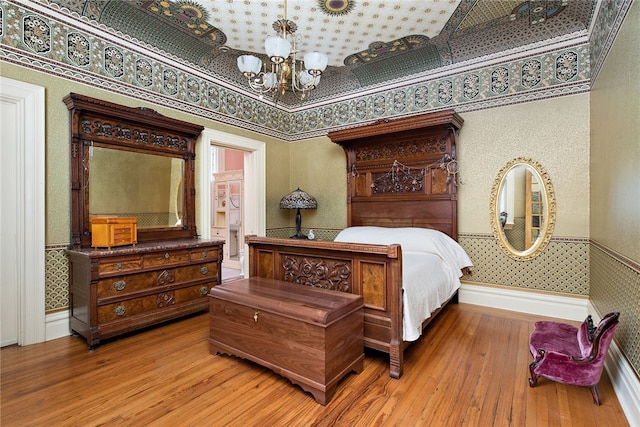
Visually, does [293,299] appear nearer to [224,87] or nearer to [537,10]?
[224,87]

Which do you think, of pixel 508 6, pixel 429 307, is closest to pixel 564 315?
pixel 429 307

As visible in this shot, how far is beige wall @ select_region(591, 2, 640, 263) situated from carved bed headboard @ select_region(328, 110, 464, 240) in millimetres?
1354

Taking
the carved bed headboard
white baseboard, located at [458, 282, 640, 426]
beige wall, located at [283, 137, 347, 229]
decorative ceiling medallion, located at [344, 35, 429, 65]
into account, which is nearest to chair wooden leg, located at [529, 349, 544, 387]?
white baseboard, located at [458, 282, 640, 426]

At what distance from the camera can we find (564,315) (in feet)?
11.2

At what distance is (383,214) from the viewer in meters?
4.50

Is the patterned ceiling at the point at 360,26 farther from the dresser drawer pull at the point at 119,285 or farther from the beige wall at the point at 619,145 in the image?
the dresser drawer pull at the point at 119,285

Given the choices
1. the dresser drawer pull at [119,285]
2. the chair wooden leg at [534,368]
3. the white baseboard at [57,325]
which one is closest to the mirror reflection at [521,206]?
the chair wooden leg at [534,368]

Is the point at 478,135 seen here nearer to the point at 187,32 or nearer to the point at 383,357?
the point at 383,357

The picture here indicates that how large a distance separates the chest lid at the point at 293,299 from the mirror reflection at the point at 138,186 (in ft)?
5.52

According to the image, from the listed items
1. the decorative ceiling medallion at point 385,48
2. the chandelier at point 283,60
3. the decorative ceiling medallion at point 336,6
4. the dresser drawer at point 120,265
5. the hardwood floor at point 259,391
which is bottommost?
the hardwood floor at point 259,391

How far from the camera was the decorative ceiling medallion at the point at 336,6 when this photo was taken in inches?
122

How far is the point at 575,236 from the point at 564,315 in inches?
34.5

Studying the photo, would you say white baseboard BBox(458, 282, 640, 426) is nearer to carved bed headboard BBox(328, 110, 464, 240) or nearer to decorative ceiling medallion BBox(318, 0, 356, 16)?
carved bed headboard BBox(328, 110, 464, 240)

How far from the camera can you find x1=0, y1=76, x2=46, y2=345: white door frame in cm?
272
